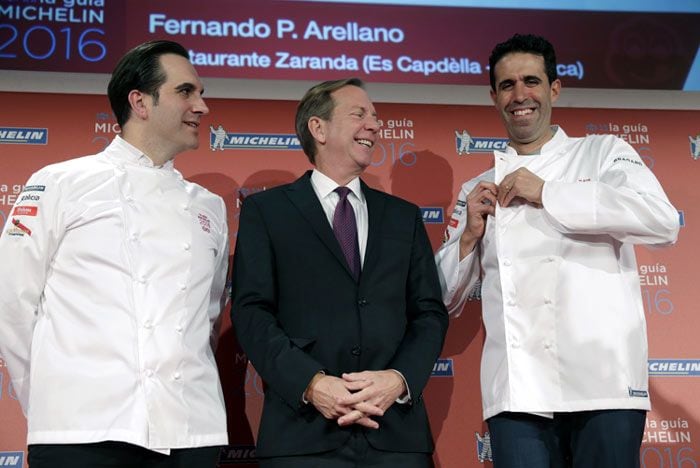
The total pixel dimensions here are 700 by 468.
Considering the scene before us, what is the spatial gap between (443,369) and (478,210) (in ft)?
2.81

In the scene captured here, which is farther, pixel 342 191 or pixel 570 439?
pixel 342 191

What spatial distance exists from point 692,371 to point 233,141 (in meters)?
2.03

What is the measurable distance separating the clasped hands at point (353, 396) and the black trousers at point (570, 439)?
0.37 meters

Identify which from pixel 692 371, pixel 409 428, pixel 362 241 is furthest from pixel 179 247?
pixel 692 371

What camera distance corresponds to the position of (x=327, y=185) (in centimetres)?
265

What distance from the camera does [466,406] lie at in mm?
3152

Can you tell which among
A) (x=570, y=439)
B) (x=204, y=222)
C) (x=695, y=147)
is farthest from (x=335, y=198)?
(x=695, y=147)

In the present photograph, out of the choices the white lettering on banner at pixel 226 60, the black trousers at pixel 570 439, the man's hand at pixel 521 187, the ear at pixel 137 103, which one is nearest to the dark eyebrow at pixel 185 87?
the ear at pixel 137 103

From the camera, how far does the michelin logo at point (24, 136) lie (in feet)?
10.4

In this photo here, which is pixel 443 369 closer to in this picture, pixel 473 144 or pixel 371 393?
pixel 473 144

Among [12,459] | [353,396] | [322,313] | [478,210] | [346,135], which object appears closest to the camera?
[353,396]

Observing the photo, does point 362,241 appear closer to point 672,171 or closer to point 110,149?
point 110,149

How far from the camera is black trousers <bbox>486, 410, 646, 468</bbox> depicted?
2195mm

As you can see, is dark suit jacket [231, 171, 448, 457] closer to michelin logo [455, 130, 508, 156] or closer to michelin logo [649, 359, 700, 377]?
michelin logo [455, 130, 508, 156]
